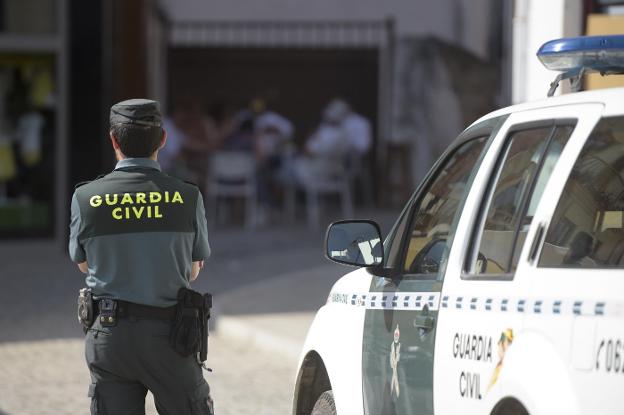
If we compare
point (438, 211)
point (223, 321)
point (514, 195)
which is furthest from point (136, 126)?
point (223, 321)

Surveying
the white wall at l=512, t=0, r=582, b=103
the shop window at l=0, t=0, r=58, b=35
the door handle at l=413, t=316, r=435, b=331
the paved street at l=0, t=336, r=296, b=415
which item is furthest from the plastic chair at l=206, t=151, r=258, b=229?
the door handle at l=413, t=316, r=435, b=331

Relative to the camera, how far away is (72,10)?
1764 centimetres

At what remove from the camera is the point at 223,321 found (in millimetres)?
11539

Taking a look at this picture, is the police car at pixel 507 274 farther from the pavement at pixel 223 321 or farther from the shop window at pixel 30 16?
the shop window at pixel 30 16

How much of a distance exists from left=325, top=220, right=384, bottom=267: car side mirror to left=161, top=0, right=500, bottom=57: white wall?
19.9 m

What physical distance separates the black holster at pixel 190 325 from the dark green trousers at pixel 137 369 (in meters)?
0.04

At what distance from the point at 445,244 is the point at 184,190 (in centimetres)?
98

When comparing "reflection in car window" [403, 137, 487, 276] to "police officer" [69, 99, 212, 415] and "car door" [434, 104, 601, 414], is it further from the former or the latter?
"police officer" [69, 99, 212, 415]

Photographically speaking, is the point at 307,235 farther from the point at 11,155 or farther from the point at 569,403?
the point at 569,403

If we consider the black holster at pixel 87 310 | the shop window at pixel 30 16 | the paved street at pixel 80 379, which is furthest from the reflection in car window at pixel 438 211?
the shop window at pixel 30 16

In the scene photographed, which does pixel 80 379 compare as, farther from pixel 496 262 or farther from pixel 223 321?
Answer: pixel 496 262

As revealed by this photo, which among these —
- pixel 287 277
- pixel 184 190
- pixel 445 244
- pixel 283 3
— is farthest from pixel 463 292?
pixel 283 3

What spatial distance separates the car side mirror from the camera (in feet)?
15.1

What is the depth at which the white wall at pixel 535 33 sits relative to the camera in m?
10.1
